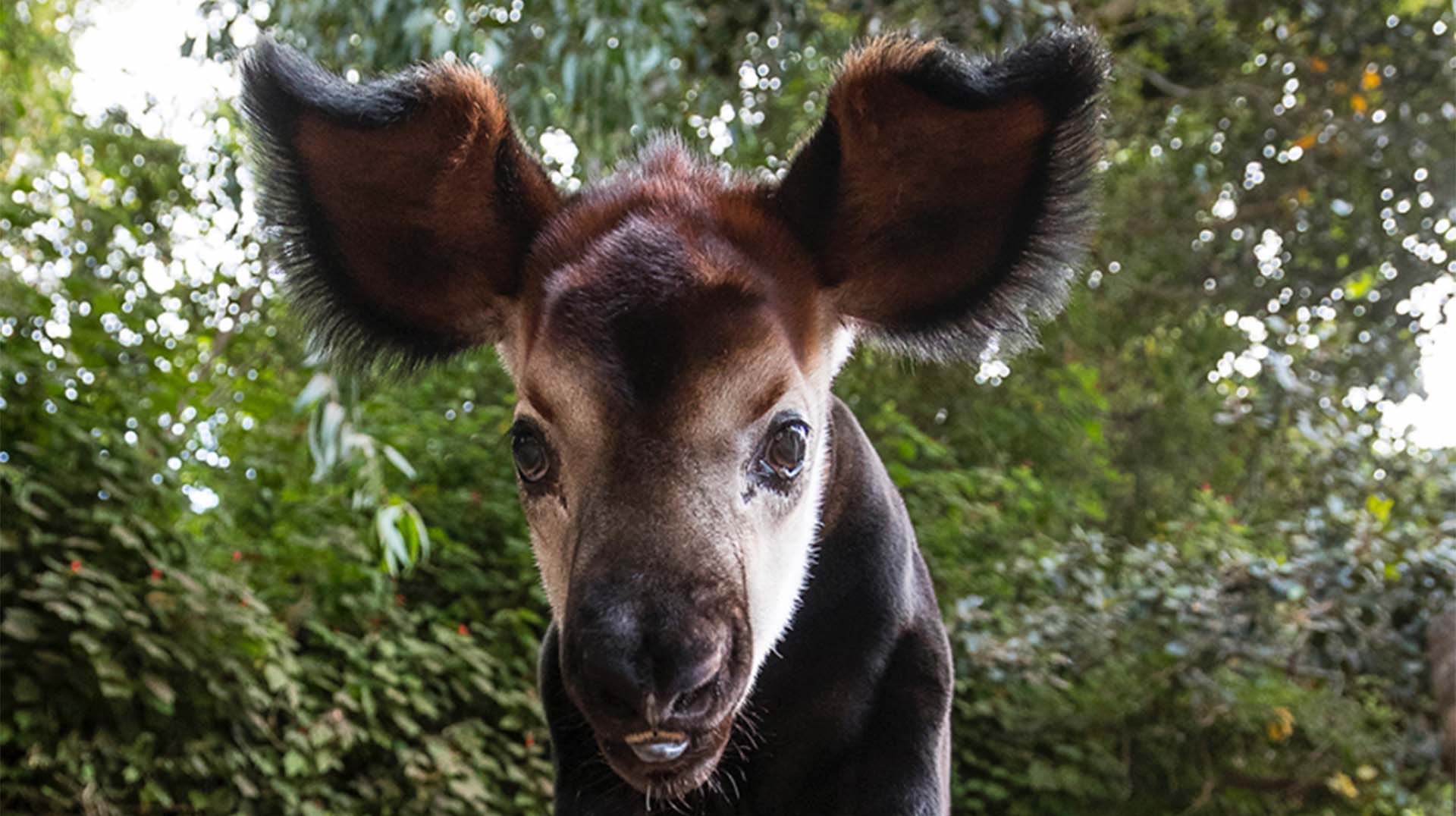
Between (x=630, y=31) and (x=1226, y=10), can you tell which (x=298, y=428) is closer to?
(x=630, y=31)

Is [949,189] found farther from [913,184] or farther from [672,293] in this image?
[672,293]

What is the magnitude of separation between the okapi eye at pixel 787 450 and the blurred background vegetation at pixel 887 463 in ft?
6.29

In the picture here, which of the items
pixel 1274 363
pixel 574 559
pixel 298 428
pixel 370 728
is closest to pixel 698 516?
pixel 574 559

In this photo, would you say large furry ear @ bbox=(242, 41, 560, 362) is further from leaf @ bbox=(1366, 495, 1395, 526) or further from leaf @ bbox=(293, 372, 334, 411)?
leaf @ bbox=(1366, 495, 1395, 526)

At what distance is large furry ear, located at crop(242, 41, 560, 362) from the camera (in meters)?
1.61

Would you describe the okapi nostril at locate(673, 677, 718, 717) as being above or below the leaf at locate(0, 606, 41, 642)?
below

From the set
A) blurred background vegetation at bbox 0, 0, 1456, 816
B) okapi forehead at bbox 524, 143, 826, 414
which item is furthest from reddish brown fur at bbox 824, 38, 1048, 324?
blurred background vegetation at bbox 0, 0, 1456, 816

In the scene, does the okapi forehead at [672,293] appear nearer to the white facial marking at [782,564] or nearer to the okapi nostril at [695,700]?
the white facial marking at [782,564]

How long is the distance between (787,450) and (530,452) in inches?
11.8

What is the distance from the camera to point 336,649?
5.69 m

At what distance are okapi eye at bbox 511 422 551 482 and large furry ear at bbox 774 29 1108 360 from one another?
0.43m

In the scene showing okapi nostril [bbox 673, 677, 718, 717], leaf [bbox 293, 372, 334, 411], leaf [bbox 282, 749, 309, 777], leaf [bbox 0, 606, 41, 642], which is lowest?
okapi nostril [bbox 673, 677, 718, 717]

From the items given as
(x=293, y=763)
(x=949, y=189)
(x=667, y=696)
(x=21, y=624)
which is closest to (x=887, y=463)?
(x=293, y=763)

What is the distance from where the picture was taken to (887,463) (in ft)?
20.7
